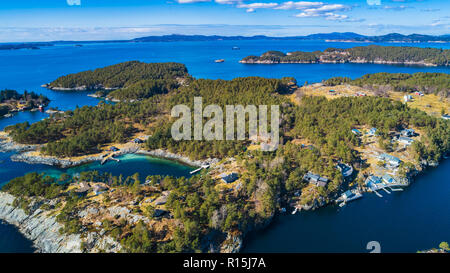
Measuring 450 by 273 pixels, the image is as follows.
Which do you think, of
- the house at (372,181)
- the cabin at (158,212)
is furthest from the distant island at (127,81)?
the house at (372,181)

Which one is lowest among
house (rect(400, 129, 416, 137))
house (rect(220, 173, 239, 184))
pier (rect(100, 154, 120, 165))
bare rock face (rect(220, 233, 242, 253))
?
bare rock face (rect(220, 233, 242, 253))

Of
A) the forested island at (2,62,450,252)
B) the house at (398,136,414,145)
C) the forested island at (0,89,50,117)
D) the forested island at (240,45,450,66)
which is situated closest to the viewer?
the forested island at (2,62,450,252)

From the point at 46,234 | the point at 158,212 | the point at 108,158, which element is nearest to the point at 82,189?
the point at 46,234

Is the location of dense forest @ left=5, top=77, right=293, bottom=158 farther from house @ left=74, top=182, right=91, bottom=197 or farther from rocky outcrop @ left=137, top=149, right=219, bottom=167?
house @ left=74, top=182, right=91, bottom=197

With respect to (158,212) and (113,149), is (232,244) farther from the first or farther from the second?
(113,149)

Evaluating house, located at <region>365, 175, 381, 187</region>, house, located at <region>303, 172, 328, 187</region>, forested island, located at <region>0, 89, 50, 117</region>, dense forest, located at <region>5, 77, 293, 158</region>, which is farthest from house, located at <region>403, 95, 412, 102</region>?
forested island, located at <region>0, 89, 50, 117</region>

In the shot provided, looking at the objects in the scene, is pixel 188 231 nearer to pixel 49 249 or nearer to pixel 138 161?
pixel 49 249
